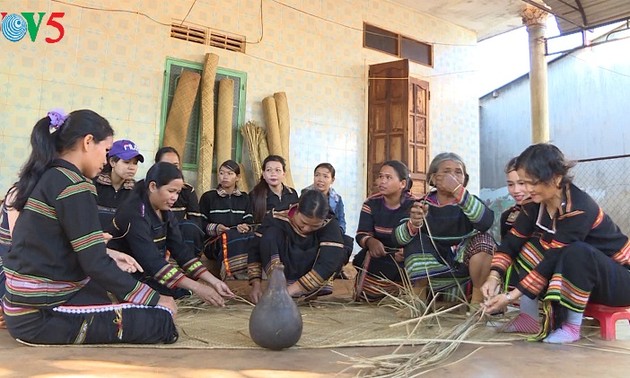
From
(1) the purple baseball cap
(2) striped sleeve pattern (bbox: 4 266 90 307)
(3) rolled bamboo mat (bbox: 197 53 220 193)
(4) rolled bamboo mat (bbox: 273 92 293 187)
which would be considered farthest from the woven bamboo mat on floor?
(4) rolled bamboo mat (bbox: 273 92 293 187)

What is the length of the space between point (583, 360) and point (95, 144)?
200 cm

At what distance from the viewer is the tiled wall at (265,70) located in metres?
5.00

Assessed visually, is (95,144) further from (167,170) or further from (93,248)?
(167,170)

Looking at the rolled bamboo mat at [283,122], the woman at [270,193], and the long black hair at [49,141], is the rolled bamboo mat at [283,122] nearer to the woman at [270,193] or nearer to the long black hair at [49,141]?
the woman at [270,193]

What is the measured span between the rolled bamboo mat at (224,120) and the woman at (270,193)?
4.52 ft

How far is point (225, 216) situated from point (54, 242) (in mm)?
2639

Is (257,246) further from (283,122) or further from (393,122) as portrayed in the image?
(393,122)

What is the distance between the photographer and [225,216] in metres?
4.50

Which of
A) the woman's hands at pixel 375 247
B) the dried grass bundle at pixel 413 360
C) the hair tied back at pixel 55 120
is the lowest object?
the dried grass bundle at pixel 413 360

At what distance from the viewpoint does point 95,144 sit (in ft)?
6.40

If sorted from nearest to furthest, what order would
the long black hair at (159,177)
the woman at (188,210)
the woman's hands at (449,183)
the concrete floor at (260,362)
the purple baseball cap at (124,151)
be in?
the concrete floor at (260,362)
the long black hair at (159,177)
the woman's hands at (449,183)
the purple baseball cap at (124,151)
the woman at (188,210)

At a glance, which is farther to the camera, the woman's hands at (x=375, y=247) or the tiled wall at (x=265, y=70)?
the tiled wall at (x=265, y=70)

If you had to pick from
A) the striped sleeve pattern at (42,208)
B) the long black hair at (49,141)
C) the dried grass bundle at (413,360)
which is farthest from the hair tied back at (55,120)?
the dried grass bundle at (413,360)

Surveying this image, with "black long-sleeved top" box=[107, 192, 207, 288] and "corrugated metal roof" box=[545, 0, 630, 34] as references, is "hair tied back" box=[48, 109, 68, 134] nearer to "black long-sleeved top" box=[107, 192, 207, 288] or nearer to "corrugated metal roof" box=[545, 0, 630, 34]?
"black long-sleeved top" box=[107, 192, 207, 288]
